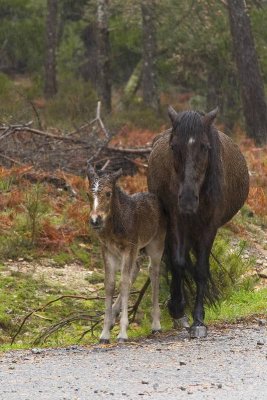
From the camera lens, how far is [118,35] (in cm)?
4050

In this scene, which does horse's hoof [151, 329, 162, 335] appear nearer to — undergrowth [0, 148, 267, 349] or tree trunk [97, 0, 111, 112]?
undergrowth [0, 148, 267, 349]

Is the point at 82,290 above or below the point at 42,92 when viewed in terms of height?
below

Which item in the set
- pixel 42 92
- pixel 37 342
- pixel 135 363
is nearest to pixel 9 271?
pixel 37 342

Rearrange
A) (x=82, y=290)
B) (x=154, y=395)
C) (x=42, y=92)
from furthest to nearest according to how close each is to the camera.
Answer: (x=42, y=92) < (x=82, y=290) < (x=154, y=395)

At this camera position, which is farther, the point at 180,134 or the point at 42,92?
the point at 42,92

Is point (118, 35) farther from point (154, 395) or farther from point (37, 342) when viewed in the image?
point (154, 395)

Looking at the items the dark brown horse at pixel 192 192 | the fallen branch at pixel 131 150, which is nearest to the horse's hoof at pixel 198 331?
the dark brown horse at pixel 192 192

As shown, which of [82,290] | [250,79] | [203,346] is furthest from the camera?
[250,79]

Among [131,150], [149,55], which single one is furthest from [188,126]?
[149,55]

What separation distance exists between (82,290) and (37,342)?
2946 mm

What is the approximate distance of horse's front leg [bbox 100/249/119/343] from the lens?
10.8 metres

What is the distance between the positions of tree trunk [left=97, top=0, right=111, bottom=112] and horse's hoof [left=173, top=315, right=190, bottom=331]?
1978 centimetres

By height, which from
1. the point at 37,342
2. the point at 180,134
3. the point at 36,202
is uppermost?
the point at 180,134

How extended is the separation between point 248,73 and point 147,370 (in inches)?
722
